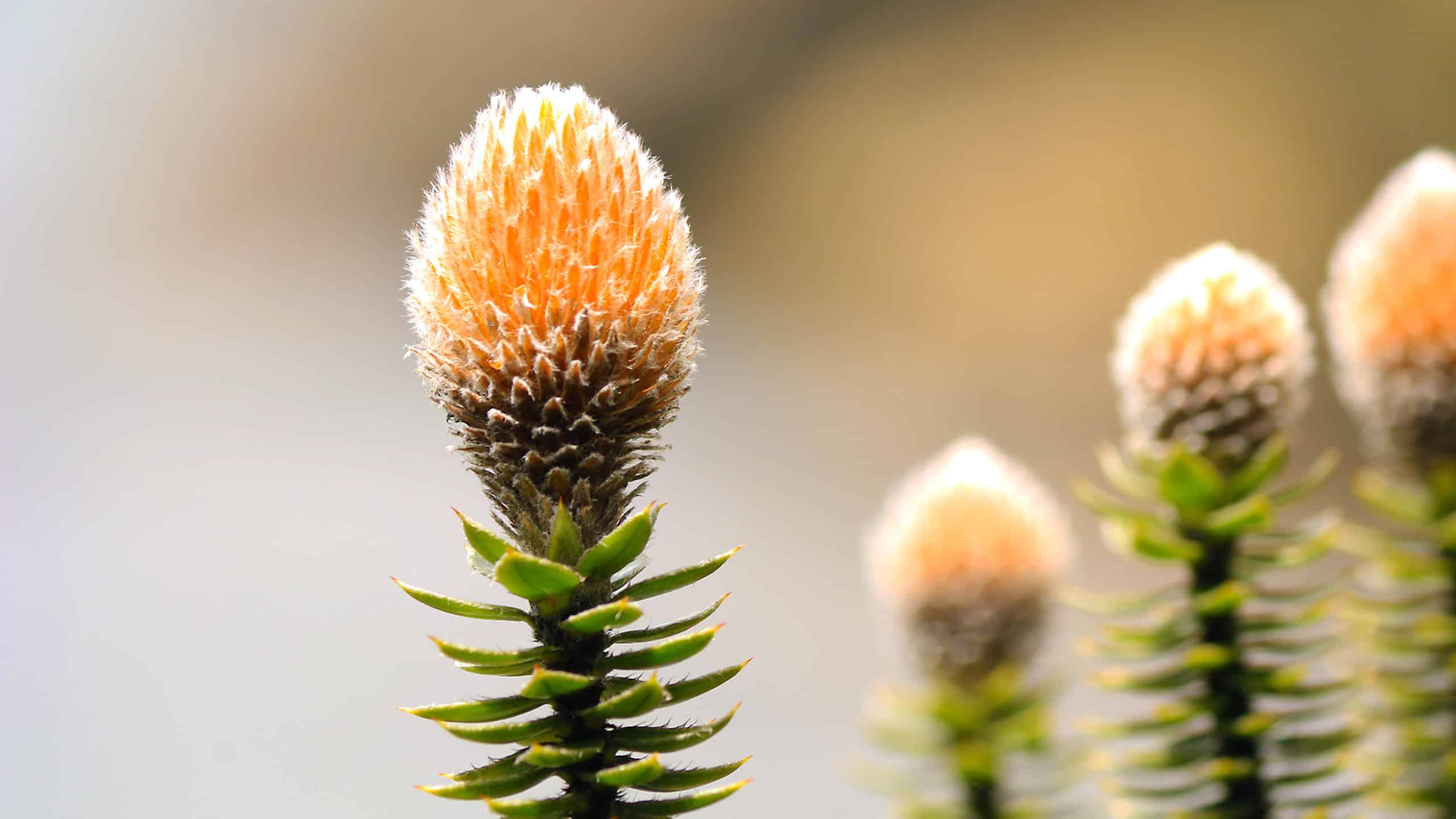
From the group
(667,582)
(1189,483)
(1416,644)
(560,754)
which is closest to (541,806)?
(560,754)

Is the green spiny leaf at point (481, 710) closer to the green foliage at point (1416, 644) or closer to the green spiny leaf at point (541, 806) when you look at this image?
the green spiny leaf at point (541, 806)

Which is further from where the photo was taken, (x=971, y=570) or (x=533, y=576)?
(x=971, y=570)

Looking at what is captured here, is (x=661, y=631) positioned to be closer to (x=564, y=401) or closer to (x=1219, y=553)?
(x=564, y=401)

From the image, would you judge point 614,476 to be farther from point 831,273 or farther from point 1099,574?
point 1099,574

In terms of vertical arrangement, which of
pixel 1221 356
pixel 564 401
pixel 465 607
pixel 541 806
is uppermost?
pixel 1221 356

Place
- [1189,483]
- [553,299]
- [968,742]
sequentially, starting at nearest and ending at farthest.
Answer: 1. [553,299]
2. [1189,483]
3. [968,742]

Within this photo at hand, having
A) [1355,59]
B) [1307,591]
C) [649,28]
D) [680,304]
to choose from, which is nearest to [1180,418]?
[1307,591]
